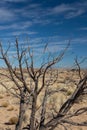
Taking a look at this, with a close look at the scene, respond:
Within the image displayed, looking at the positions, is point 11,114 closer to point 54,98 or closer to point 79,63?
point 54,98

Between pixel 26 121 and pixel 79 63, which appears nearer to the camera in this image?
pixel 79 63

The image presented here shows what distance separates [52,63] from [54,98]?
61.1ft

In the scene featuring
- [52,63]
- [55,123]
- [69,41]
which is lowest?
[55,123]

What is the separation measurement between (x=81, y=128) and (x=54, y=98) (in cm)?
982

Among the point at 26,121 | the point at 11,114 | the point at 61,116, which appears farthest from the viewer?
the point at 11,114

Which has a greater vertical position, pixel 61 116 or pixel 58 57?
pixel 58 57

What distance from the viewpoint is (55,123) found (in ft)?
33.6

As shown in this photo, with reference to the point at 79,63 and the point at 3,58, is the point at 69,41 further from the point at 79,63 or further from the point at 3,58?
the point at 3,58

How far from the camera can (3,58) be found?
32.2ft

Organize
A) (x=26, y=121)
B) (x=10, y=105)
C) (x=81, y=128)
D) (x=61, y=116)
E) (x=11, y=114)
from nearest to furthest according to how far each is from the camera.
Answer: (x=61, y=116)
(x=81, y=128)
(x=26, y=121)
(x=11, y=114)
(x=10, y=105)

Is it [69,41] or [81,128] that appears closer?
[69,41]

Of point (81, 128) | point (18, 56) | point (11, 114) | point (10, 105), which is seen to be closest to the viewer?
point (18, 56)

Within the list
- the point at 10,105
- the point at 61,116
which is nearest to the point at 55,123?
the point at 61,116

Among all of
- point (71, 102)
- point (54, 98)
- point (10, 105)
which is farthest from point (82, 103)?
point (71, 102)
